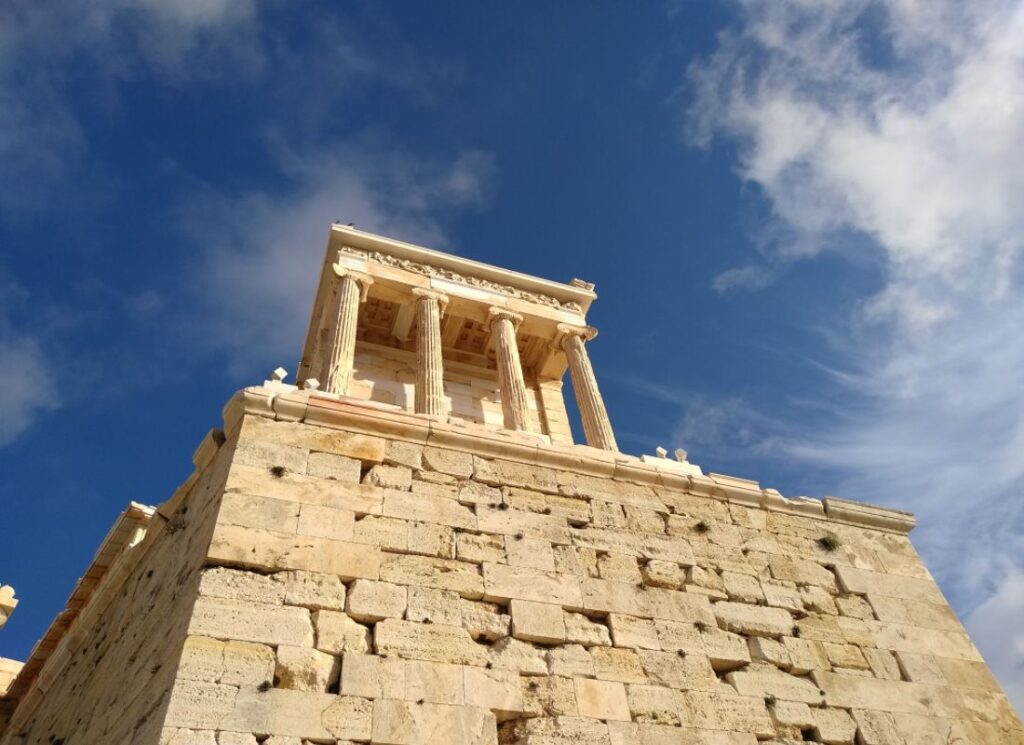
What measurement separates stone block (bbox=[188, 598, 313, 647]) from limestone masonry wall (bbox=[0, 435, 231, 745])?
12 centimetres

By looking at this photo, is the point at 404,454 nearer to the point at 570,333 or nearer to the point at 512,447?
the point at 512,447

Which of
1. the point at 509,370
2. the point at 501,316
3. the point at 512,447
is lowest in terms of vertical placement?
the point at 512,447

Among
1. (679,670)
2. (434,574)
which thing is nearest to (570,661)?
(679,670)

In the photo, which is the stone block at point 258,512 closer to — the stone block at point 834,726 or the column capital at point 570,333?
the stone block at point 834,726

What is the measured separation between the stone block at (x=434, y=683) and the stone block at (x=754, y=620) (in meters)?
2.35

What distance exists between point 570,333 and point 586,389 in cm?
210

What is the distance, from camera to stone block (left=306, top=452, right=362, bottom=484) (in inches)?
227

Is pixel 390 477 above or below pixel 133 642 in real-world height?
above

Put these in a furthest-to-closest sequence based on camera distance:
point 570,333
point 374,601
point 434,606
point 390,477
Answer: point 570,333, point 390,477, point 434,606, point 374,601

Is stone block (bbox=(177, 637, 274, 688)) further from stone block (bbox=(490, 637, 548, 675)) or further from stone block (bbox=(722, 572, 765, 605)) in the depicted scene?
stone block (bbox=(722, 572, 765, 605))

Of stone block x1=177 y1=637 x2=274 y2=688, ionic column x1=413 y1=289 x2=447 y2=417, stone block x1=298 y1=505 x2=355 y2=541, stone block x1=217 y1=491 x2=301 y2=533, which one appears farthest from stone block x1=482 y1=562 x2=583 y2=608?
ionic column x1=413 y1=289 x2=447 y2=417

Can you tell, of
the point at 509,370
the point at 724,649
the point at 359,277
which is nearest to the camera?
the point at 724,649

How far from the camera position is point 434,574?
532 cm

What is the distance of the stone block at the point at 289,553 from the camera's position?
4938 millimetres
